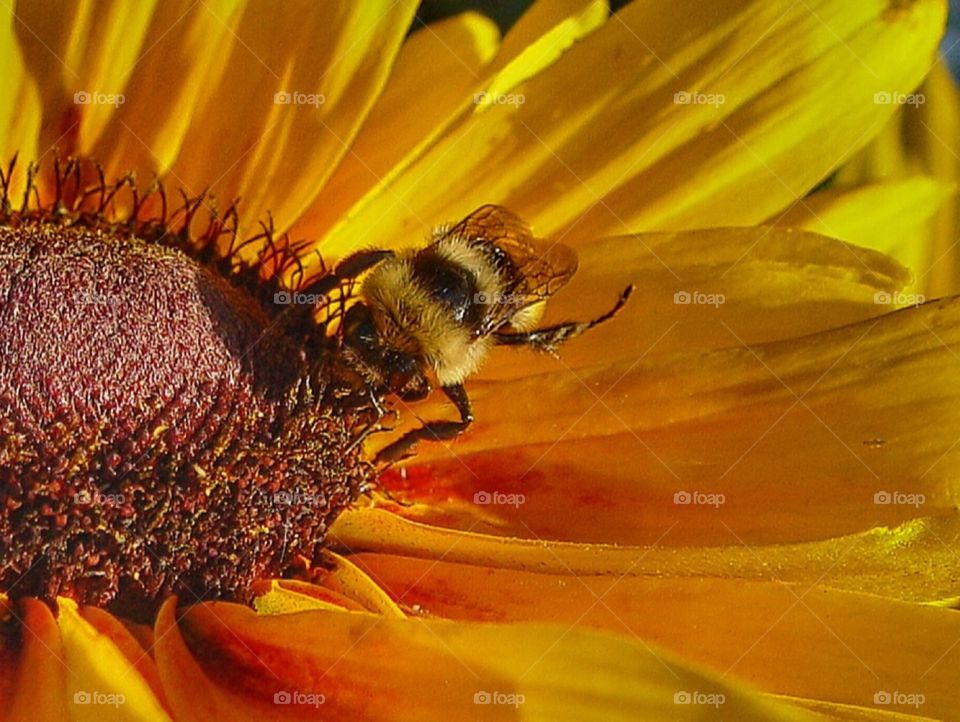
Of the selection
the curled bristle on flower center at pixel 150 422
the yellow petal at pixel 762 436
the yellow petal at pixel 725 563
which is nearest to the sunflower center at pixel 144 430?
the curled bristle on flower center at pixel 150 422

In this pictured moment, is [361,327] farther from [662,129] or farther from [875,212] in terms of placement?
[875,212]

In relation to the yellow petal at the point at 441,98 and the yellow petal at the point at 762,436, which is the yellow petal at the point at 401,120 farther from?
the yellow petal at the point at 762,436

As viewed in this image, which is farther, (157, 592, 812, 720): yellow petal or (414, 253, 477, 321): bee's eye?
(414, 253, 477, 321): bee's eye

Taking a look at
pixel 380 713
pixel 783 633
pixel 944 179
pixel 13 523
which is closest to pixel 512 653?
pixel 380 713

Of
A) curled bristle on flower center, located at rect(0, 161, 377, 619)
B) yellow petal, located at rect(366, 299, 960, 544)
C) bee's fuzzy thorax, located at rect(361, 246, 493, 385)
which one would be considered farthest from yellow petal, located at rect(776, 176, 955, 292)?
curled bristle on flower center, located at rect(0, 161, 377, 619)

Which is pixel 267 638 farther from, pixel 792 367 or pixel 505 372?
pixel 792 367

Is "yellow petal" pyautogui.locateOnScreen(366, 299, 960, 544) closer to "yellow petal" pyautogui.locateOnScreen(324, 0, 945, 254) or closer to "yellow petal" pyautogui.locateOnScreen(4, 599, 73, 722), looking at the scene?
"yellow petal" pyautogui.locateOnScreen(324, 0, 945, 254)
